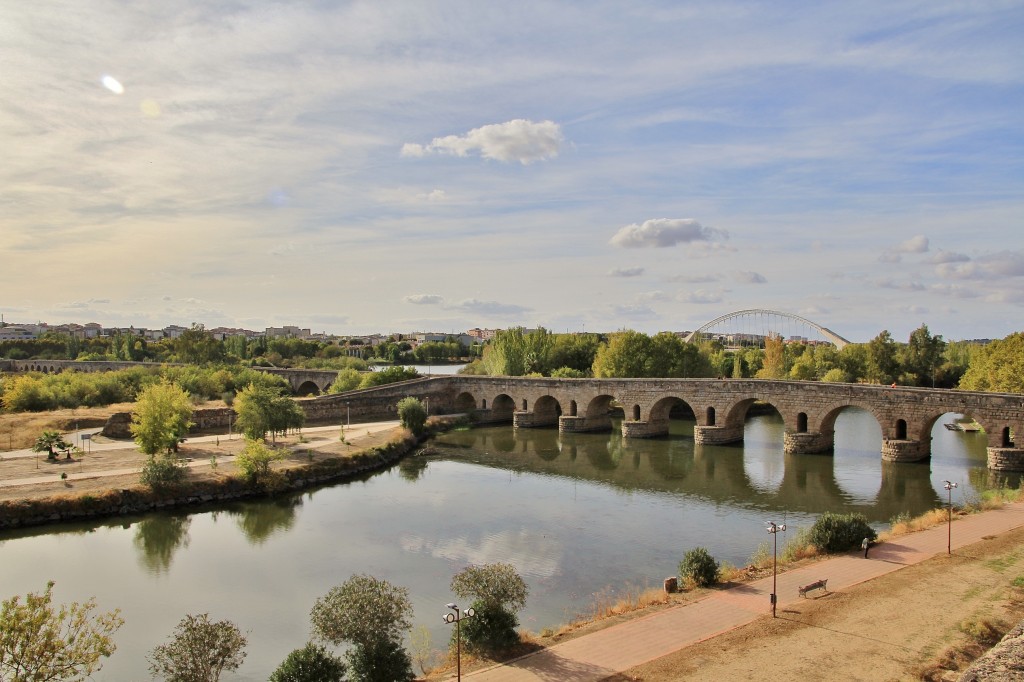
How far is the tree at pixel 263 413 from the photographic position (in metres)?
34.6

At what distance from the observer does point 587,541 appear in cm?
2266

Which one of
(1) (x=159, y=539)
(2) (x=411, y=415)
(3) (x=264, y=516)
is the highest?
(2) (x=411, y=415)

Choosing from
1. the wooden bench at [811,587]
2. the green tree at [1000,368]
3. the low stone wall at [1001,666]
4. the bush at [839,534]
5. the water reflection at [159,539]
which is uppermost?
the green tree at [1000,368]

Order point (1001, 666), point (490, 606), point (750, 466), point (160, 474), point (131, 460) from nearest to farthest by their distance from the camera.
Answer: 1. point (1001, 666)
2. point (490, 606)
3. point (160, 474)
4. point (131, 460)
5. point (750, 466)

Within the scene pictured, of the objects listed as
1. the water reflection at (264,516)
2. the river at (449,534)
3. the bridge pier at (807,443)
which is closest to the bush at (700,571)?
the river at (449,534)

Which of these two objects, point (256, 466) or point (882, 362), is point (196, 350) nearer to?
point (256, 466)

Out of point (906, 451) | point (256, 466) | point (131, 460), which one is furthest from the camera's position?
point (906, 451)

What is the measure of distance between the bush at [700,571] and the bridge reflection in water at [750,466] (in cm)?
1221

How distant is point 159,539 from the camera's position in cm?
2377

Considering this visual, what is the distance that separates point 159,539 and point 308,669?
604 inches

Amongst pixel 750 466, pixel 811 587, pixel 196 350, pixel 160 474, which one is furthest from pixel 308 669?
pixel 196 350

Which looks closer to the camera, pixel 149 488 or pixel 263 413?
pixel 149 488

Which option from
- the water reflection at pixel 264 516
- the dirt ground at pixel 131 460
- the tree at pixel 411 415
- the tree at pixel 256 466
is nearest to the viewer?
the water reflection at pixel 264 516

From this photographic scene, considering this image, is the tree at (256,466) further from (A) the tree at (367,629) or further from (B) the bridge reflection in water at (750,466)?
(A) the tree at (367,629)
